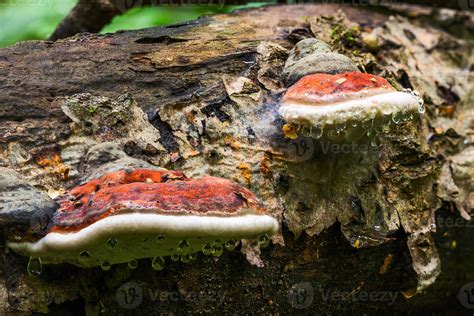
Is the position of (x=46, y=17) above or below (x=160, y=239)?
below

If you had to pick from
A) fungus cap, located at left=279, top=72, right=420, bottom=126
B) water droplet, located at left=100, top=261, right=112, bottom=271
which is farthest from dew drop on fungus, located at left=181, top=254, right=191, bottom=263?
fungus cap, located at left=279, top=72, right=420, bottom=126

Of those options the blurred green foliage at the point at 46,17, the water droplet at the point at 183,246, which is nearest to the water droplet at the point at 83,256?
the water droplet at the point at 183,246

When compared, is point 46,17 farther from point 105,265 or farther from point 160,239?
point 160,239

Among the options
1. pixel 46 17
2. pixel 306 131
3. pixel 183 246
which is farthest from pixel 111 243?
pixel 46 17

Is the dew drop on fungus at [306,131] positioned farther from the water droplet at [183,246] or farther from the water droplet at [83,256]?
the water droplet at [83,256]

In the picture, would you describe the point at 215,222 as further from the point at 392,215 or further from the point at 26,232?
the point at 392,215

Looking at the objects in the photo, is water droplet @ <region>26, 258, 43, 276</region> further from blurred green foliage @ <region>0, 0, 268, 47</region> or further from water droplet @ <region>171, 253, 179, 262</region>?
blurred green foliage @ <region>0, 0, 268, 47</region>
